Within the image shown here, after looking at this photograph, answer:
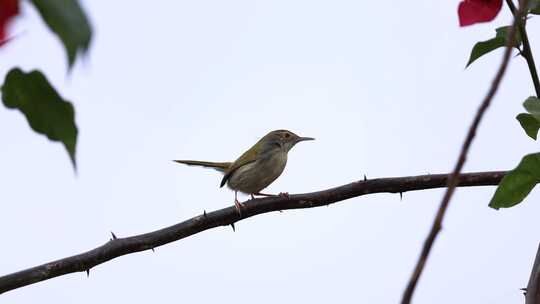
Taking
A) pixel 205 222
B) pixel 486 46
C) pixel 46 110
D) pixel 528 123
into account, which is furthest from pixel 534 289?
pixel 205 222

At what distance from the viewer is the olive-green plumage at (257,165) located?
29.4 ft

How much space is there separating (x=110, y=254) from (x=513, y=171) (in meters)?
1.97

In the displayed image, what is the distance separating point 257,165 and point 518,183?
7.12 metres

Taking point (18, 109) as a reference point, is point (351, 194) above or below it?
below

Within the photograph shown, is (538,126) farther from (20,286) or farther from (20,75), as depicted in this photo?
(20,286)

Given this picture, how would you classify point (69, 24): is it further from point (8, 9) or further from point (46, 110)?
point (46, 110)

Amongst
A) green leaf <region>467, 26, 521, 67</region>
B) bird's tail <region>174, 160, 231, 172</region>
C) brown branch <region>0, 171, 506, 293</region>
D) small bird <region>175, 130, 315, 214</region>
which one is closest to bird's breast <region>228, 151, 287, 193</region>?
small bird <region>175, 130, 315, 214</region>

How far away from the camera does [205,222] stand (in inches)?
151

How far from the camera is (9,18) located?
2.66ft

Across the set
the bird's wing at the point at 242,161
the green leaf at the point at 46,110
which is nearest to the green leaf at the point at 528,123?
the green leaf at the point at 46,110

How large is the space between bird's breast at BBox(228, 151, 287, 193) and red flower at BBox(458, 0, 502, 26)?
7.22 metres

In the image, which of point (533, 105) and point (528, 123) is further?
point (528, 123)

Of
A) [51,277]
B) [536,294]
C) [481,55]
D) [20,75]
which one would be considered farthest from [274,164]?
[20,75]

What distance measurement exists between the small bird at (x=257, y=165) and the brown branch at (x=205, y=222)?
15.8ft
